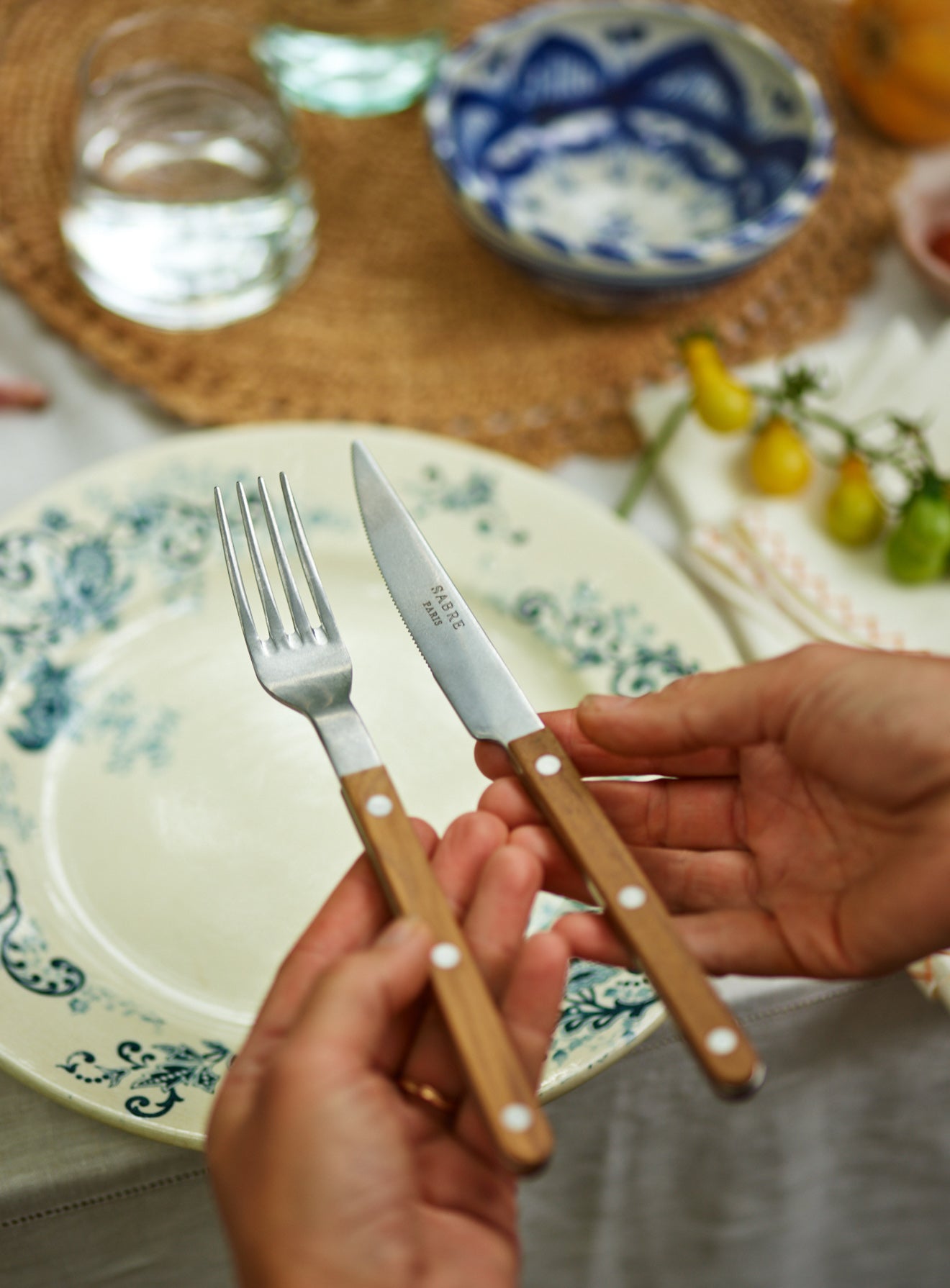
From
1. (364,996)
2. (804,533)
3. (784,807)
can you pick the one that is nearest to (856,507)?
(804,533)

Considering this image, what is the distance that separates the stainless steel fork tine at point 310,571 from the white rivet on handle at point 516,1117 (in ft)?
0.88

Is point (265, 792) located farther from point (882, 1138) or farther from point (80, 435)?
point (882, 1138)

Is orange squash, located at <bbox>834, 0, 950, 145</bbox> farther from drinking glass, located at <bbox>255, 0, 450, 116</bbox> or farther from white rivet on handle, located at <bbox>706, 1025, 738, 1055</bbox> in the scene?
white rivet on handle, located at <bbox>706, 1025, 738, 1055</bbox>

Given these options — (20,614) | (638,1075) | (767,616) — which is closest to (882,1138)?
(638,1075)

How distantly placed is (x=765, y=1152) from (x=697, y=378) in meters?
0.51

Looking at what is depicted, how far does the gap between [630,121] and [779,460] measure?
1.37ft

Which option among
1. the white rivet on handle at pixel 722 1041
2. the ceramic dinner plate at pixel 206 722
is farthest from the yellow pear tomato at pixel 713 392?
the white rivet on handle at pixel 722 1041

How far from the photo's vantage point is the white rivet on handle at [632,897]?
0.49 metres

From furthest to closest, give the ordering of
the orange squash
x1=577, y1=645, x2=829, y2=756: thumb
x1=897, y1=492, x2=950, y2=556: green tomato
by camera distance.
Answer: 1. the orange squash
2. x1=897, y1=492, x2=950, y2=556: green tomato
3. x1=577, y1=645, x2=829, y2=756: thumb

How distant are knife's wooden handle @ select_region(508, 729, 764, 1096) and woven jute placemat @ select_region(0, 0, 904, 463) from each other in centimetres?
38

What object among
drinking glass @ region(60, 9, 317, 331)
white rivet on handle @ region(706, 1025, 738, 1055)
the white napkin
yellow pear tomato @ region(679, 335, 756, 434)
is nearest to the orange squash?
the white napkin

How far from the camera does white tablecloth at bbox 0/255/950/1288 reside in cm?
56

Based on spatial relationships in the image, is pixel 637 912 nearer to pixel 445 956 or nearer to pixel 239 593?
pixel 445 956

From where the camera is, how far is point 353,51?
103cm
